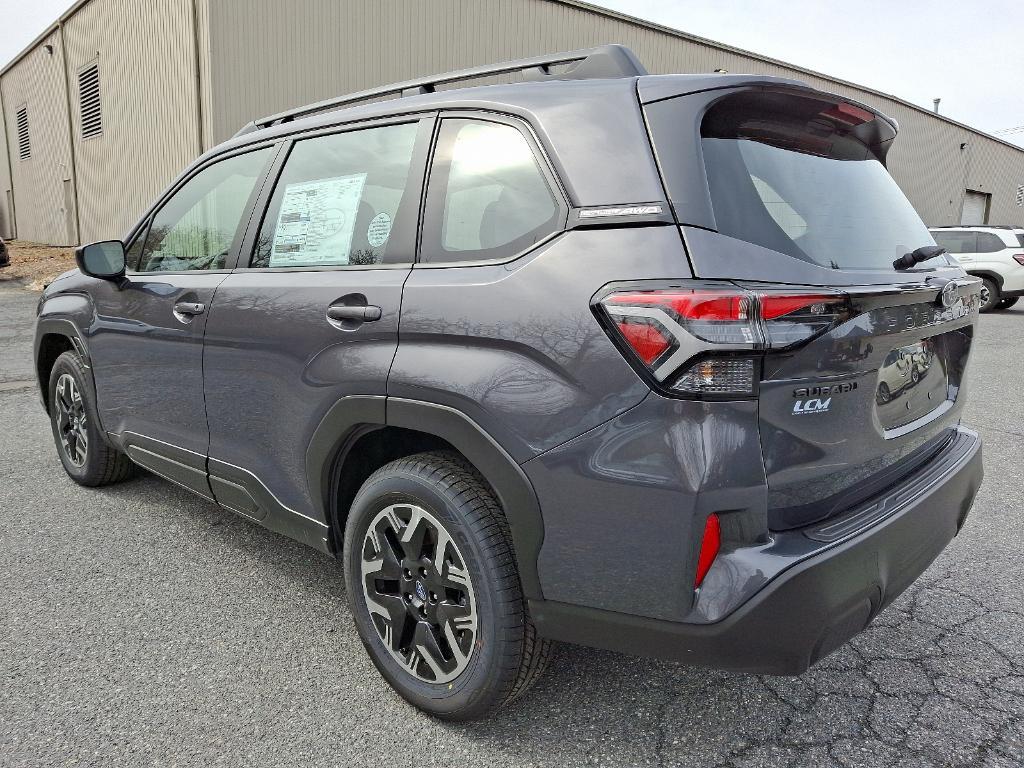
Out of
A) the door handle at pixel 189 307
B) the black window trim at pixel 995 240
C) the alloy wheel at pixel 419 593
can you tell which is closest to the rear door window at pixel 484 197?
the alloy wheel at pixel 419 593

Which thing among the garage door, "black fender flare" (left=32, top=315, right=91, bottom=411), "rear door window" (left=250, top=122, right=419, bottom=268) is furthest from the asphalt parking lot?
the garage door

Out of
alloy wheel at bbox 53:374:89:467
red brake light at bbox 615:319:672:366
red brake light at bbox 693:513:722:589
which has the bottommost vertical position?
alloy wheel at bbox 53:374:89:467

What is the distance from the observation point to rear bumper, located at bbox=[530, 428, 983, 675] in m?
1.63

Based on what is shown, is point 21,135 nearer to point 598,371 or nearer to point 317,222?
point 317,222

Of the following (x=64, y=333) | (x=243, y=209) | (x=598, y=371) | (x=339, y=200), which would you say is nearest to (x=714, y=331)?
(x=598, y=371)

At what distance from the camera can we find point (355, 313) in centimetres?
220

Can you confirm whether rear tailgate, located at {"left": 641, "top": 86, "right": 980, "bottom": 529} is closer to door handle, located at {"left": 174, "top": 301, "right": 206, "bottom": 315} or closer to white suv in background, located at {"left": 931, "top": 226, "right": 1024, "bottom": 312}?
door handle, located at {"left": 174, "top": 301, "right": 206, "bottom": 315}

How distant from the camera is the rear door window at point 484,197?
6.35ft

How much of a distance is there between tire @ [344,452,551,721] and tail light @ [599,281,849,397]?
63 centimetres

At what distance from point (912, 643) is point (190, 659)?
2.41m

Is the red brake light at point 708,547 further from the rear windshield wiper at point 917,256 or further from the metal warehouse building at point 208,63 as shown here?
the metal warehouse building at point 208,63

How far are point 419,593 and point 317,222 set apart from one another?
1.30m

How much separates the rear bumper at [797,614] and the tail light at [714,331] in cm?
45

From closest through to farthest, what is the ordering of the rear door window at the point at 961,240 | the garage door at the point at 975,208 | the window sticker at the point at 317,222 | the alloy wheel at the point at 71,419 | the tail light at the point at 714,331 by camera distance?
the tail light at the point at 714,331 → the window sticker at the point at 317,222 → the alloy wheel at the point at 71,419 → the rear door window at the point at 961,240 → the garage door at the point at 975,208
